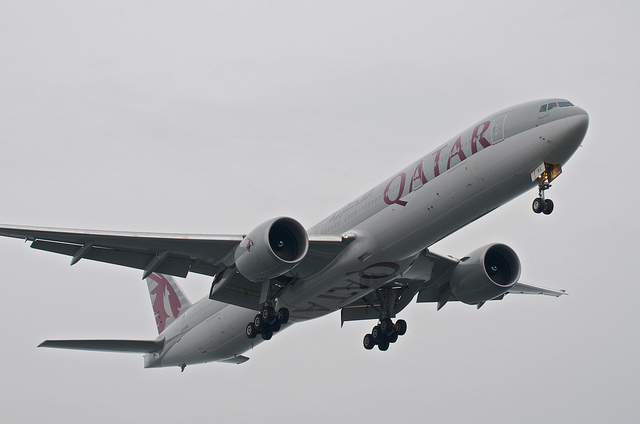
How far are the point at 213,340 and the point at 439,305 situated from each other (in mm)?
8602

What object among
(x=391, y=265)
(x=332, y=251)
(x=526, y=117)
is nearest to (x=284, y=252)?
(x=332, y=251)

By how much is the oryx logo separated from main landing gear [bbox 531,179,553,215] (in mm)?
18266

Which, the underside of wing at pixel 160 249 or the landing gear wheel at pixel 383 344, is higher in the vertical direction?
the underside of wing at pixel 160 249

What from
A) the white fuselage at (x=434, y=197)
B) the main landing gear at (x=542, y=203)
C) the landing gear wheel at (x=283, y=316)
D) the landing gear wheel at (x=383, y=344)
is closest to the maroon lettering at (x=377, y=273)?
the white fuselage at (x=434, y=197)

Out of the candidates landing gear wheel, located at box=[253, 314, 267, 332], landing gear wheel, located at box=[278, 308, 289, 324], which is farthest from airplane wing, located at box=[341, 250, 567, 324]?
landing gear wheel, located at box=[253, 314, 267, 332]

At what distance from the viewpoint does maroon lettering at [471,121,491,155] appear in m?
23.5

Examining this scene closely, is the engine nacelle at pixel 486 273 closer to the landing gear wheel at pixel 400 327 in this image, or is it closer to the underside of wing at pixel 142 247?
the landing gear wheel at pixel 400 327

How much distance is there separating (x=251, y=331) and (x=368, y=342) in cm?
481

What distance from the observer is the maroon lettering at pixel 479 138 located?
925 inches

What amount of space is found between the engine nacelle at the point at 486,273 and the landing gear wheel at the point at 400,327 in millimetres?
2199

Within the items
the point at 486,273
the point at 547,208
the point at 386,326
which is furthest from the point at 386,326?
the point at 547,208

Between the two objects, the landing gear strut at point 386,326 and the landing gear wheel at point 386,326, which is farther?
the landing gear strut at point 386,326

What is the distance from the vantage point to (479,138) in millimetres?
23672

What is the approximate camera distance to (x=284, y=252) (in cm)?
2528
